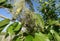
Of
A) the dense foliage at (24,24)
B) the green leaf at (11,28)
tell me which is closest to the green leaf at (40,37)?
the dense foliage at (24,24)

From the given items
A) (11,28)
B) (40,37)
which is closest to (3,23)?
(11,28)

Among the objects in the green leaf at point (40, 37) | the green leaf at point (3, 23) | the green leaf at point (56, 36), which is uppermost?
the green leaf at point (3, 23)

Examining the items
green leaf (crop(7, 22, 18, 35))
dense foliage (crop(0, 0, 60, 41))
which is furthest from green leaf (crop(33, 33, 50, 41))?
green leaf (crop(7, 22, 18, 35))

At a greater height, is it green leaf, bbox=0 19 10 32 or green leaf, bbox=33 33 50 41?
green leaf, bbox=0 19 10 32

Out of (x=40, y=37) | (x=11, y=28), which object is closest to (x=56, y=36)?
(x=40, y=37)

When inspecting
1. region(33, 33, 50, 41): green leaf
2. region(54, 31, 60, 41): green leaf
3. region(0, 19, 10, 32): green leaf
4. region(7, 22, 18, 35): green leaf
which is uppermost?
region(0, 19, 10, 32): green leaf

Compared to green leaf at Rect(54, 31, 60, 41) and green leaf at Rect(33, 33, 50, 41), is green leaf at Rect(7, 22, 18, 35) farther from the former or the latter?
green leaf at Rect(54, 31, 60, 41)

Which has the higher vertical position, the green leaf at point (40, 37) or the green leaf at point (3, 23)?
the green leaf at point (3, 23)

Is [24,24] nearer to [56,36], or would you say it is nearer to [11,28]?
[11,28]

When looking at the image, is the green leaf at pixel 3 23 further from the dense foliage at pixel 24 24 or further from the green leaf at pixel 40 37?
the green leaf at pixel 40 37

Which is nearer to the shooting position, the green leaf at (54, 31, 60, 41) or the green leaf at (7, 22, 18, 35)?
the green leaf at (7, 22, 18, 35)

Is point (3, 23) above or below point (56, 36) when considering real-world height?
above

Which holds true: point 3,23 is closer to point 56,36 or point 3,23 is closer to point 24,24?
point 24,24

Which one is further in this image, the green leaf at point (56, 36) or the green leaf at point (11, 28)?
the green leaf at point (56, 36)
